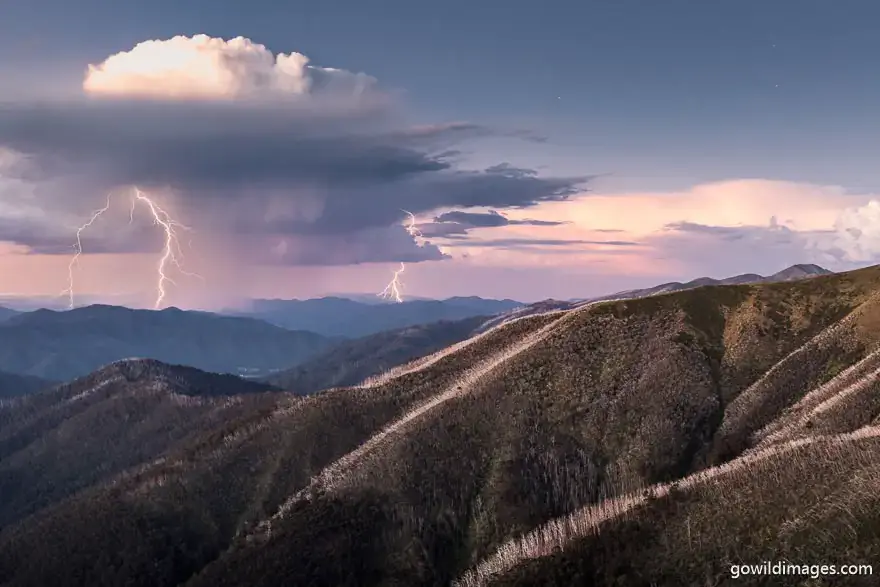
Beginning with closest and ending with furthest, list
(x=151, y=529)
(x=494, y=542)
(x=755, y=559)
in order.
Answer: (x=755, y=559)
(x=494, y=542)
(x=151, y=529)

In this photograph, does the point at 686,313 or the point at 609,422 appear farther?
the point at 686,313

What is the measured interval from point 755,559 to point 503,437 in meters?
85.9

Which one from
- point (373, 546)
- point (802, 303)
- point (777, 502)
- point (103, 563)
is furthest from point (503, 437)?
point (103, 563)

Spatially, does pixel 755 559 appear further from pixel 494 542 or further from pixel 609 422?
pixel 609 422

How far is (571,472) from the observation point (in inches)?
5763

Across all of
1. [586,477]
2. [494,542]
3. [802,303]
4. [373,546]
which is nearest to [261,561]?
[373,546]

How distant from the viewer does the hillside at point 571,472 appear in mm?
90500

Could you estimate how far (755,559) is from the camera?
2923 inches

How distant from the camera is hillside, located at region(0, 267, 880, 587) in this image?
90.5m

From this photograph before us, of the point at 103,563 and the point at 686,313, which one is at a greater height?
the point at 686,313

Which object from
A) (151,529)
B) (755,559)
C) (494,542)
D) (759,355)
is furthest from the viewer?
(151,529)

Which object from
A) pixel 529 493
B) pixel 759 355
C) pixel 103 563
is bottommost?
pixel 103 563

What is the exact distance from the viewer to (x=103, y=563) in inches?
6909

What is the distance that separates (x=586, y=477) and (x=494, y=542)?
24.2 metres
